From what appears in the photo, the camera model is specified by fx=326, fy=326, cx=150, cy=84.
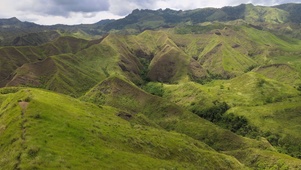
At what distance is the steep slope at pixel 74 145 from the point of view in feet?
227

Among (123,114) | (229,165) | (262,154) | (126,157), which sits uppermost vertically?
(126,157)

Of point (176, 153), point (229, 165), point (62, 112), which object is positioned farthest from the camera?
point (229, 165)

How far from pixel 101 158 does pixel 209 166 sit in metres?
54.9

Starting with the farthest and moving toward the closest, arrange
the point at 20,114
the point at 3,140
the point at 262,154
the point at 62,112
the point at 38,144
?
the point at 262,154, the point at 62,112, the point at 20,114, the point at 3,140, the point at 38,144

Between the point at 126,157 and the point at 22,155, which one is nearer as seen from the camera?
the point at 22,155

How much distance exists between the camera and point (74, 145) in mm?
81125

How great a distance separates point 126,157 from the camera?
88875mm

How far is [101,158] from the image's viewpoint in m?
81.5

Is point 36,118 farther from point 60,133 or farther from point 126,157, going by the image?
point 126,157

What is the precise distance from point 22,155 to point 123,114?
110 metres

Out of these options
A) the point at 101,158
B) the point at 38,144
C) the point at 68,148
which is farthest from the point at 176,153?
the point at 38,144

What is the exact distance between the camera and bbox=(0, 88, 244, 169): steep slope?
6925 centimetres

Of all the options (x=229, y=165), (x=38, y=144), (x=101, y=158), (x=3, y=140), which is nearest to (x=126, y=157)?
A: (x=101, y=158)

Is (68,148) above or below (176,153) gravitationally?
above
